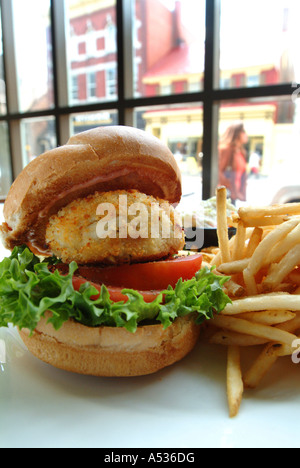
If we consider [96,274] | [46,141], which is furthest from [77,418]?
[46,141]

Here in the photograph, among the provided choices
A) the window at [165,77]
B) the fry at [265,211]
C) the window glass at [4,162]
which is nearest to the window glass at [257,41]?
the window at [165,77]

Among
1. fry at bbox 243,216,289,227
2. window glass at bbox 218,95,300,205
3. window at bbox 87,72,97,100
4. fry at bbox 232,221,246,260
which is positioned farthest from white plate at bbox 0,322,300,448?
window at bbox 87,72,97,100

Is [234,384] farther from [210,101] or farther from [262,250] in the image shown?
[210,101]

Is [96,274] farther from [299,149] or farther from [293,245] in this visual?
[299,149]

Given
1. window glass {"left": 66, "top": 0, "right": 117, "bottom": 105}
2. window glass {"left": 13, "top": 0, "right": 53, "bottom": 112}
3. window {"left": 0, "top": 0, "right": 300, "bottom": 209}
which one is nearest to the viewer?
window {"left": 0, "top": 0, "right": 300, "bottom": 209}

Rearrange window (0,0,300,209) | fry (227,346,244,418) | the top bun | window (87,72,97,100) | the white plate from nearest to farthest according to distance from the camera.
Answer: the white plate, fry (227,346,244,418), the top bun, window (0,0,300,209), window (87,72,97,100)

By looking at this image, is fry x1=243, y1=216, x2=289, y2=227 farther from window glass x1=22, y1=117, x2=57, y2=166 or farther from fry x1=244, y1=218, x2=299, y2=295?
window glass x1=22, y1=117, x2=57, y2=166
